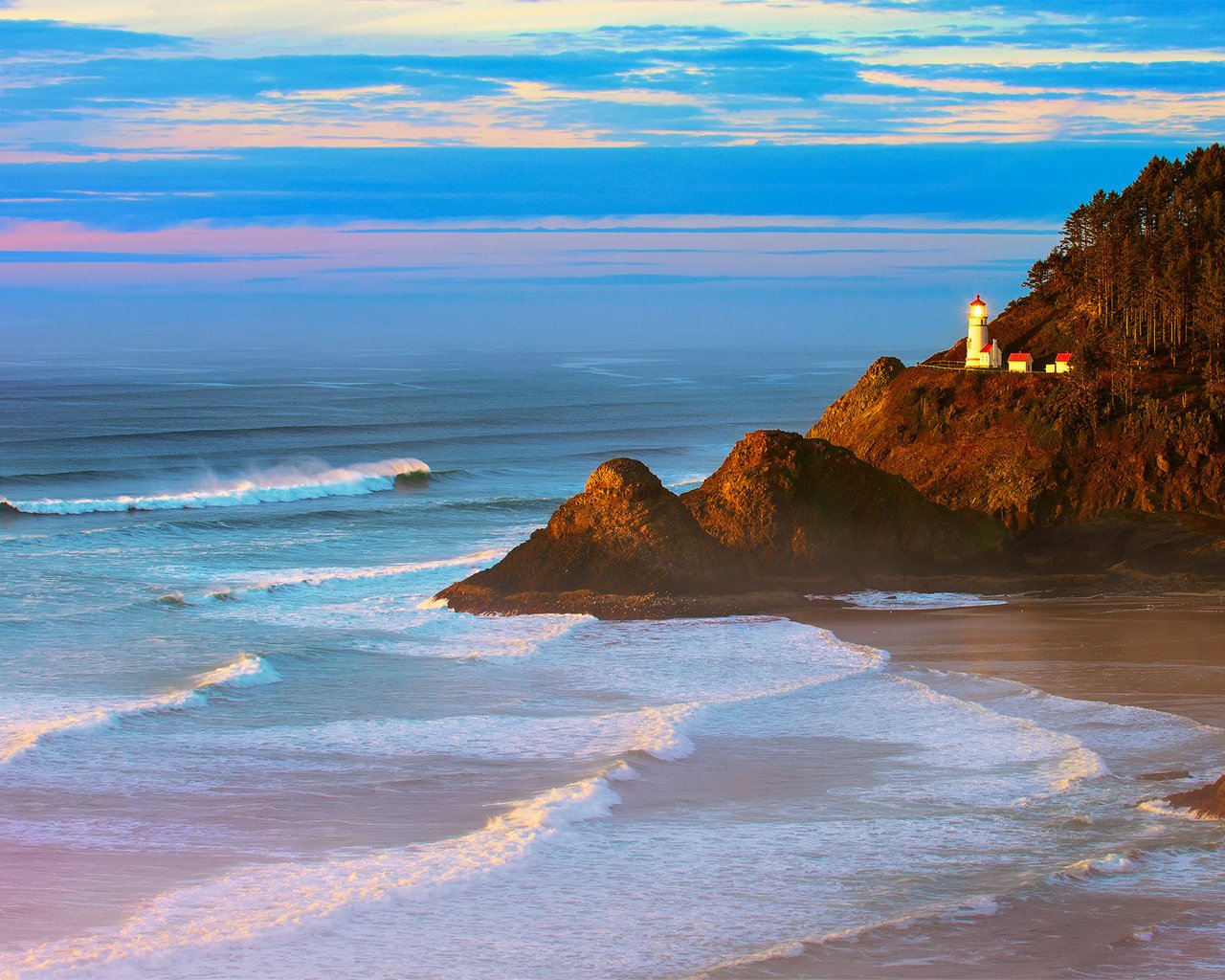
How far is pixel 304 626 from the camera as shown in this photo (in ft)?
97.5

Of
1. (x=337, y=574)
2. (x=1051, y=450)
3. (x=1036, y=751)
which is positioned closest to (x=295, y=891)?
Result: (x=1036, y=751)

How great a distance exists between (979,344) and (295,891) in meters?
40.3

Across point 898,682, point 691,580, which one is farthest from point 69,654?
point 898,682

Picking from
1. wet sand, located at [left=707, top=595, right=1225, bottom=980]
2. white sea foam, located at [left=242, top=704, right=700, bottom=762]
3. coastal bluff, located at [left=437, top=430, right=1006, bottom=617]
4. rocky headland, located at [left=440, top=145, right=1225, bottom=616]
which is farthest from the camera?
Answer: rocky headland, located at [left=440, top=145, right=1225, bottom=616]

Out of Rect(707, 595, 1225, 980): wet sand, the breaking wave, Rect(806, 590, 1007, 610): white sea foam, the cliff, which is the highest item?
the cliff

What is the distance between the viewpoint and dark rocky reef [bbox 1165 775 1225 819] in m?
15.8

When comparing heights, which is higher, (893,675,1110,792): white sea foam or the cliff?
the cliff

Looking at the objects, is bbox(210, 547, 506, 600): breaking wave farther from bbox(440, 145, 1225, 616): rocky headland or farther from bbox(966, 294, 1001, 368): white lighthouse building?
bbox(966, 294, 1001, 368): white lighthouse building

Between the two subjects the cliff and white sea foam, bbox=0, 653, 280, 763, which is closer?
white sea foam, bbox=0, 653, 280, 763

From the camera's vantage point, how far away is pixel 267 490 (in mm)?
59719

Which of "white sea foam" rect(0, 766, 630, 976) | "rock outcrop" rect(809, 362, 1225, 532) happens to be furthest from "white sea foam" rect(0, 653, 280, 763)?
"rock outcrop" rect(809, 362, 1225, 532)

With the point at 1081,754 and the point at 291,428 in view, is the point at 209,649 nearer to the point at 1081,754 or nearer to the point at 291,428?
the point at 1081,754

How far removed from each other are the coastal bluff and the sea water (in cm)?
139

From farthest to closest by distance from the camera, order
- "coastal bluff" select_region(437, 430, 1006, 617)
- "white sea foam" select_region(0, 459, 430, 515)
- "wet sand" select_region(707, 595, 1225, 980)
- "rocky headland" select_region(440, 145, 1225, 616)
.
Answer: "white sea foam" select_region(0, 459, 430, 515)
"rocky headland" select_region(440, 145, 1225, 616)
"coastal bluff" select_region(437, 430, 1006, 617)
"wet sand" select_region(707, 595, 1225, 980)
